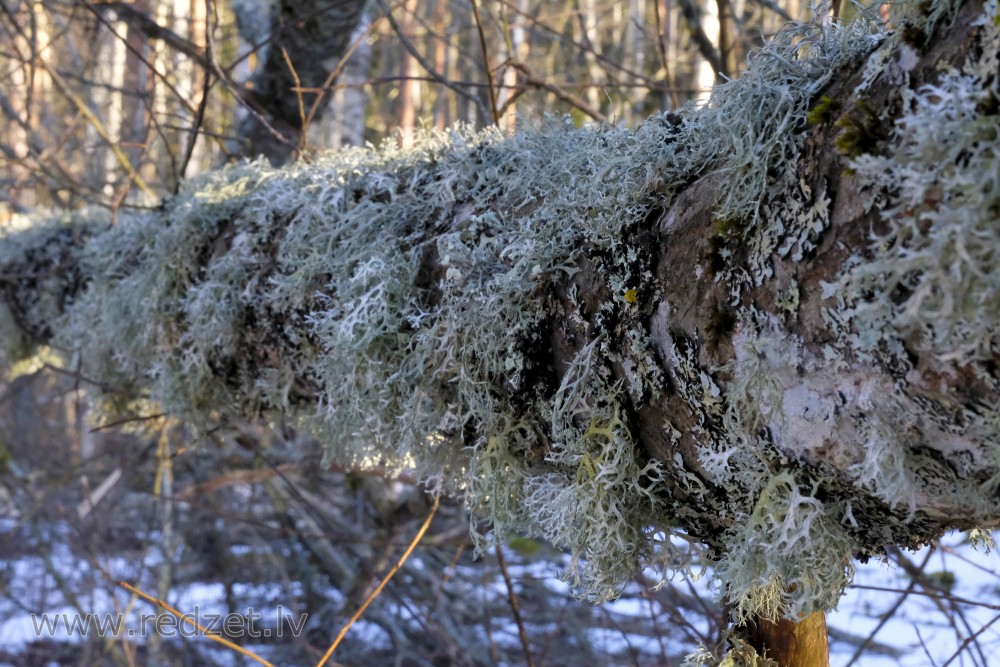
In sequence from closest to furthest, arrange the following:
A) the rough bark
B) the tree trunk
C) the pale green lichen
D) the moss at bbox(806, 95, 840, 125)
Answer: the pale green lichen, the moss at bbox(806, 95, 840, 125), the tree trunk, the rough bark

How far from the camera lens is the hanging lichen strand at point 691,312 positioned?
552 millimetres

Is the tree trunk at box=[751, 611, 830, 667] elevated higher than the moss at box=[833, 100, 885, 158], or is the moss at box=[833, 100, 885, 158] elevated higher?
the moss at box=[833, 100, 885, 158]

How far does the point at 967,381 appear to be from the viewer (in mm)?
552

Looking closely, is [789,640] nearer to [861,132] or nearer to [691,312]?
[691,312]

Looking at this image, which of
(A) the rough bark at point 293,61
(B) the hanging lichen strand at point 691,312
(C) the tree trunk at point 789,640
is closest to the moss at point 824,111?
(B) the hanging lichen strand at point 691,312

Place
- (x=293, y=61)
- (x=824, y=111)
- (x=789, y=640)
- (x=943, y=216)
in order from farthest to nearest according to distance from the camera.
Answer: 1. (x=293, y=61)
2. (x=789, y=640)
3. (x=824, y=111)
4. (x=943, y=216)

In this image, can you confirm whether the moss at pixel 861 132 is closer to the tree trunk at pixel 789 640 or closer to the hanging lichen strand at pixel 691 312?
the hanging lichen strand at pixel 691 312

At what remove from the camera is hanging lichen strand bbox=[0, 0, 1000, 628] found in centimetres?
55

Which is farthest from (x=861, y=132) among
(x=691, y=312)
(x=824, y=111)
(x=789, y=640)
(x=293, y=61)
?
(x=293, y=61)

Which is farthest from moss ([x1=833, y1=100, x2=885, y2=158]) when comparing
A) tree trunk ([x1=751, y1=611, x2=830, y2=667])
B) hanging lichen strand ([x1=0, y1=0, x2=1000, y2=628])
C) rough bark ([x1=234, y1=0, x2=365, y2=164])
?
Result: rough bark ([x1=234, y1=0, x2=365, y2=164])

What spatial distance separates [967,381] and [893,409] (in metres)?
0.06

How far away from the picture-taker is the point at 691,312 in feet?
2.42

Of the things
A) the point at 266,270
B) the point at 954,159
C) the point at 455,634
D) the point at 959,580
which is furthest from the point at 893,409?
the point at 959,580

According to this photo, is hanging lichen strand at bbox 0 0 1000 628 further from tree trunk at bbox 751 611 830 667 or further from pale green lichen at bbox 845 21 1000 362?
tree trunk at bbox 751 611 830 667
